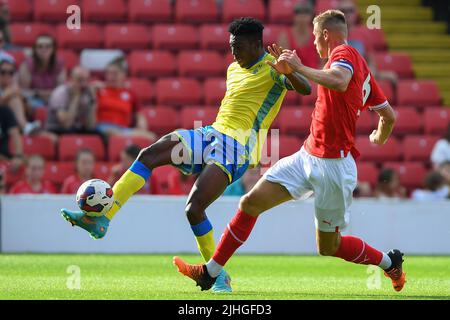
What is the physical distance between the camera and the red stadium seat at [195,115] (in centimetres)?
1519

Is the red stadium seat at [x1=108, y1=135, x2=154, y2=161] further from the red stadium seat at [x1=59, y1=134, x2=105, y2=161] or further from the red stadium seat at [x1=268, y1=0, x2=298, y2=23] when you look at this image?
the red stadium seat at [x1=268, y1=0, x2=298, y2=23]

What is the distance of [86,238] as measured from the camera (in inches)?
504

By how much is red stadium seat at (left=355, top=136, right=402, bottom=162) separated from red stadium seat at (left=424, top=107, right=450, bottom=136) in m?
0.65

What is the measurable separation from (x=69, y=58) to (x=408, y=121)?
5222mm

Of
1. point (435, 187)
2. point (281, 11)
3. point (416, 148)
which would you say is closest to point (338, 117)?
point (435, 187)

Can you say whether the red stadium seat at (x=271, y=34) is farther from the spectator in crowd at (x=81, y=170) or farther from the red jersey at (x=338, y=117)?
the red jersey at (x=338, y=117)

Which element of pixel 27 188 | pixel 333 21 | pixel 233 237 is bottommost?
pixel 27 188

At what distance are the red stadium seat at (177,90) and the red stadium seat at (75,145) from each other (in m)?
1.52

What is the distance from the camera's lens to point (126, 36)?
16.4 meters

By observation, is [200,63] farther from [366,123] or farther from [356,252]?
[356,252]

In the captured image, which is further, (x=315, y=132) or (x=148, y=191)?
(x=148, y=191)

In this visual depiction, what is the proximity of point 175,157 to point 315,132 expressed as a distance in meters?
1.09
